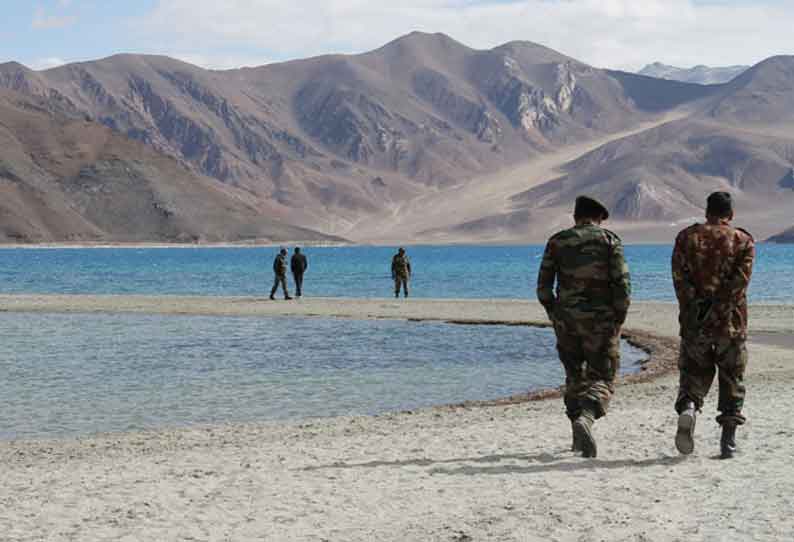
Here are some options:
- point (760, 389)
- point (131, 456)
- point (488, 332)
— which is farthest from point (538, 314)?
point (131, 456)

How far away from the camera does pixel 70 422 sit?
15.7m

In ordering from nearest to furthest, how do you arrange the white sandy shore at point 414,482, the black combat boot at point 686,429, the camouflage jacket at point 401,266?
the white sandy shore at point 414,482, the black combat boot at point 686,429, the camouflage jacket at point 401,266

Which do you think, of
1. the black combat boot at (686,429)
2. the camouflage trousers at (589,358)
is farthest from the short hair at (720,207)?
the black combat boot at (686,429)

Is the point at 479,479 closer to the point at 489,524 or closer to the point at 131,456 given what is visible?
the point at 489,524

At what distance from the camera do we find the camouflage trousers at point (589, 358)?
10.6m

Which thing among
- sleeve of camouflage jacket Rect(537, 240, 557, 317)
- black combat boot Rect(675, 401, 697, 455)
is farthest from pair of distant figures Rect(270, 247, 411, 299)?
black combat boot Rect(675, 401, 697, 455)

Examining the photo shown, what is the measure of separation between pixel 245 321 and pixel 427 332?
638cm

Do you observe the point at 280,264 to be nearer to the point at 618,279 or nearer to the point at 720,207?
the point at 618,279

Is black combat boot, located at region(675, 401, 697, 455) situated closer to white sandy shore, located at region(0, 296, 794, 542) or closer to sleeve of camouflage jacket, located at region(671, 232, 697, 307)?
white sandy shore, located at region(0, 296, 794, 542)

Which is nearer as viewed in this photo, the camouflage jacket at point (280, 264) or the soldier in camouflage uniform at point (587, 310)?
the soldier in camouflage uniform at point (587, 310)

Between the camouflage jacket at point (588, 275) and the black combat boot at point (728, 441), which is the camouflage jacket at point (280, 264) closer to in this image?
the camouflage jacket at point (588, 275)

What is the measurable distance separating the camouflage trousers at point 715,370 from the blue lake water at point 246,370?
6.77 m

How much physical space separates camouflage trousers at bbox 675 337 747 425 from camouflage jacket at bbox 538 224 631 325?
65 centimetres

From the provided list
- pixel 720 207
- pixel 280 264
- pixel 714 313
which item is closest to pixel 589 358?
pixel 714 313
